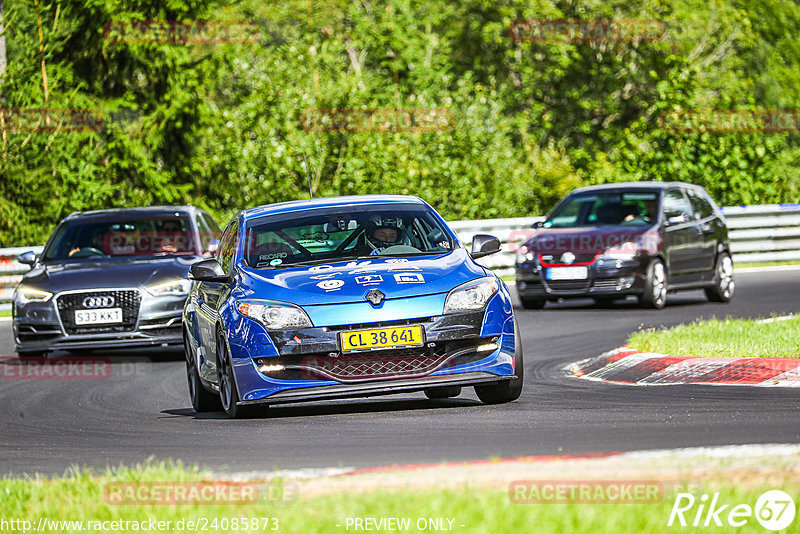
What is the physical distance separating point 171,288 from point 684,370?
5.81 metres

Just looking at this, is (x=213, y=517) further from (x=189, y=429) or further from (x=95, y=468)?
(x=189, y=429)

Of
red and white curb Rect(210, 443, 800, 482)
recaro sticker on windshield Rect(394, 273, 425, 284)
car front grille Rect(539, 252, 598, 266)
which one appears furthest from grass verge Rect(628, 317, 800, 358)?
red and white curb Rect(210, 443, 800, 482)

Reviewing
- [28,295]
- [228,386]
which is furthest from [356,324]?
[28,295]

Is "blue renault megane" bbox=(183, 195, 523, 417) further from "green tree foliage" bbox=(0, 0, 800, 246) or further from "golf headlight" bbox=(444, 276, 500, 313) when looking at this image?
"green tree foliage" bbox=(0, 0, 800, 246)

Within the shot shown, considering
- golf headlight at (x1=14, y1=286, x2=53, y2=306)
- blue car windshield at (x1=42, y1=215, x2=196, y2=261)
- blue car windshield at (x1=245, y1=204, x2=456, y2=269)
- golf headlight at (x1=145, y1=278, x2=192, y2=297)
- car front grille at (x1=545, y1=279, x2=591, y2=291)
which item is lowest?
car front grille at (x1=545, y1=279, x2=591, y2=291)

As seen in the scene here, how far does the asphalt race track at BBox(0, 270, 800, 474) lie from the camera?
7.62m

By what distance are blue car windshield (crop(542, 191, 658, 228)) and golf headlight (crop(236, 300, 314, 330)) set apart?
36.8ft

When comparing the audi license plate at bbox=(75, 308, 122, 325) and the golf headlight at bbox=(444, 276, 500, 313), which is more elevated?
the golf headlight at bbox=(444, 276, 500, 313)

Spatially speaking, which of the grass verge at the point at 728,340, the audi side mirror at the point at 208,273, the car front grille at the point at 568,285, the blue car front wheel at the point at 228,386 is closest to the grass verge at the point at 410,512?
the blue car front wheel at the point at 228,386

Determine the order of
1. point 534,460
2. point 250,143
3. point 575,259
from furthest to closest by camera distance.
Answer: point 250,143
point 575,259
point 534,460

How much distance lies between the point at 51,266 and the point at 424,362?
753 centimetres

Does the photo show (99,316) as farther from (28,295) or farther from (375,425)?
(375,425)

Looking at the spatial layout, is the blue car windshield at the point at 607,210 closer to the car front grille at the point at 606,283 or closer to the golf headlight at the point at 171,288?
the car front grille at the point at 606,283

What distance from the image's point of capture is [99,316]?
589 inches
